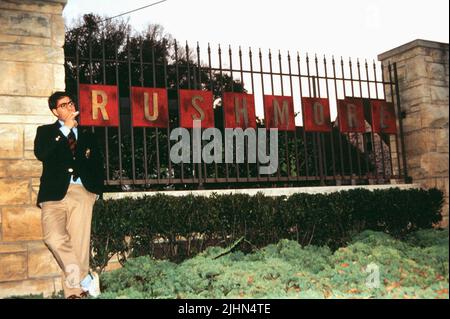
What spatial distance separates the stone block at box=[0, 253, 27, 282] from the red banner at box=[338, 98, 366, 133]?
5.30 m

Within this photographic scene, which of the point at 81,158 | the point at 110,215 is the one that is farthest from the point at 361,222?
the point at 81,158

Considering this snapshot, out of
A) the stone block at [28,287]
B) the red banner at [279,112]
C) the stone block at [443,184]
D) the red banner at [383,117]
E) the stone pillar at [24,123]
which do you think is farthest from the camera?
the red banner at [383,117]

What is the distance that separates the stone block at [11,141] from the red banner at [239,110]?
2.97 meters

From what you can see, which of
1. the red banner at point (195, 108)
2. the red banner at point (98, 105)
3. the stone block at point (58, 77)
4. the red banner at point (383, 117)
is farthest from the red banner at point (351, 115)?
the stone block at point (58, 77)

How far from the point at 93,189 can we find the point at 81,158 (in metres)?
0.33

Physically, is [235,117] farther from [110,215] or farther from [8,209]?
[8,209]

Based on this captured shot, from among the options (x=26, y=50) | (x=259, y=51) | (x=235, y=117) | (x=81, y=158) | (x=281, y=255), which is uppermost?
(x=259, y=51)

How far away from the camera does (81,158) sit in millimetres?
4512

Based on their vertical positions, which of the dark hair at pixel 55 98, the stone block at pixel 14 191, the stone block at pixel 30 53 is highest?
the stone block at pixel 30 53

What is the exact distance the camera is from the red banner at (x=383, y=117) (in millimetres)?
8125

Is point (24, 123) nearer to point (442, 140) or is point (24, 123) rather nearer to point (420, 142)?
point (420, 142)

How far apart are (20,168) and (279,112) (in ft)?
13.0

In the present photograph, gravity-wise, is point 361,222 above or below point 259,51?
below

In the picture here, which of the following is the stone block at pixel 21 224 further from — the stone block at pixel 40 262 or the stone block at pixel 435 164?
the stone block at pixel 435 164
